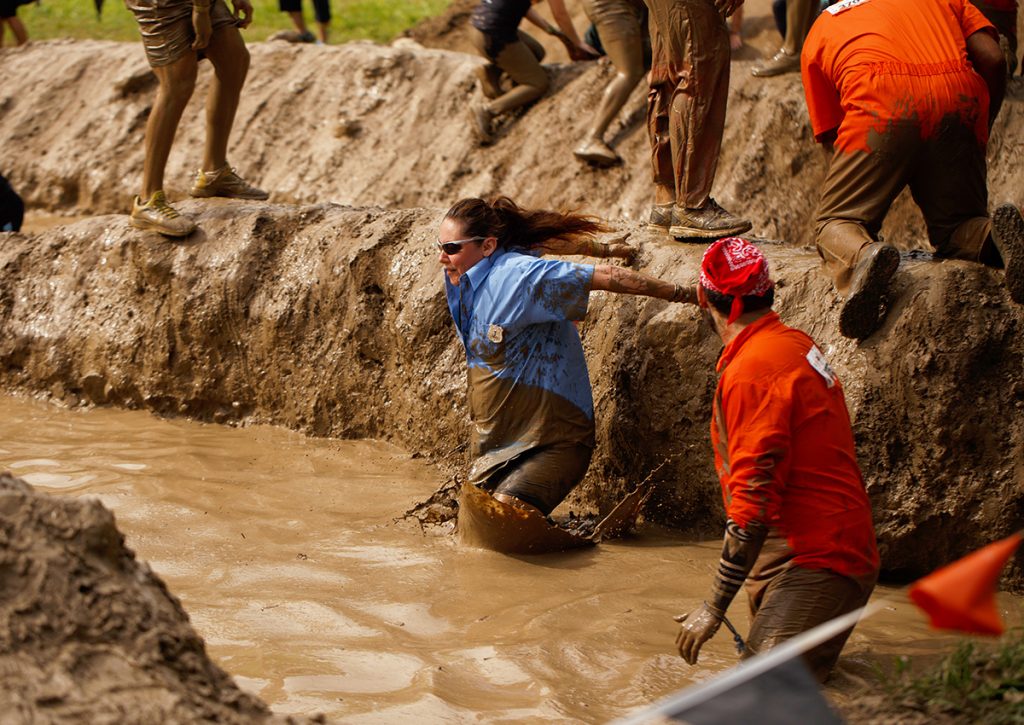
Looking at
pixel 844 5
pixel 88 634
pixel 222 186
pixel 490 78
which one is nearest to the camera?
pixel 88 634

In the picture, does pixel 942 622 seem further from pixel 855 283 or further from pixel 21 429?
pixel 21 429

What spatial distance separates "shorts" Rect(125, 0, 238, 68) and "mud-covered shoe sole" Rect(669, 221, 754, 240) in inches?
120

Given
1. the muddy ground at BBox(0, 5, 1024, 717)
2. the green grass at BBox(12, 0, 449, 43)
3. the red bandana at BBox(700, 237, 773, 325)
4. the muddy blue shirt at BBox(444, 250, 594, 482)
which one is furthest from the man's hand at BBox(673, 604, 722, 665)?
the green grass at BBox(12, 0, 449, 43)

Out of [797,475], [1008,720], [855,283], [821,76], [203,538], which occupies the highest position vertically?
[821,76]

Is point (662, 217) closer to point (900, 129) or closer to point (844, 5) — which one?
point (844, 5)

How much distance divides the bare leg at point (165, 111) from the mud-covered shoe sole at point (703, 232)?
9.70 feet

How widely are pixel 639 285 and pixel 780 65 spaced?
489 centimetres

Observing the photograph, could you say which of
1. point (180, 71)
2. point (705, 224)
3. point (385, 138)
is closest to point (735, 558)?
point (705, 224)

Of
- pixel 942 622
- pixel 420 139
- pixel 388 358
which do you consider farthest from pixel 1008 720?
pixel 420 139

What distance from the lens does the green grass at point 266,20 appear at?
15672mm

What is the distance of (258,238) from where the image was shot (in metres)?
7.05

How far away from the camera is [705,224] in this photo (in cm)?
570

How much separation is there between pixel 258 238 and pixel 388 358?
1.14m

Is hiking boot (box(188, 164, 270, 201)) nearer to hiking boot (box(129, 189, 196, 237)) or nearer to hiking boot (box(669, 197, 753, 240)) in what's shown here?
hiking boot (box(129, 189, 196, 237))
